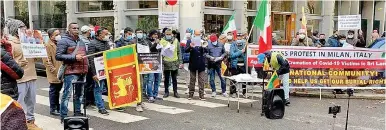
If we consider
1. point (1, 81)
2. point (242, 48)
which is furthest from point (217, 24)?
point (1, 81)

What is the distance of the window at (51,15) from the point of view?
72.4 feet

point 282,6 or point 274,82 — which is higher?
point 282,6

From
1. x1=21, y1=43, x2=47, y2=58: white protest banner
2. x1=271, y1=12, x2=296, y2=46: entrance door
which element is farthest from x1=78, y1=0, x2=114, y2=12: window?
x1=21, y1=43, x2=47, y2=58: white protest banner

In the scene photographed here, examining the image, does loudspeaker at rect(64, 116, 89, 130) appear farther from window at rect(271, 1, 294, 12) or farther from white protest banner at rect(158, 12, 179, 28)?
window at rect(271, 1, 294, 12)

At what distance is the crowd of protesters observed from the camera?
20.6 ft

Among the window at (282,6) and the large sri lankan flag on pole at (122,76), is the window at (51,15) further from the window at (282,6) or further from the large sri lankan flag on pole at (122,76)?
the large sri lankan flag on pole at (122,76)

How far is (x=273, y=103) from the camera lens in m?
7.96

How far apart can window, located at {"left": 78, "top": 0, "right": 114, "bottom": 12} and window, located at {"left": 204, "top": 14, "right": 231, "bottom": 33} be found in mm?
4841

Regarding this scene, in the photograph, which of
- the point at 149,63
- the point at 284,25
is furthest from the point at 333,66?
the point at 284,25

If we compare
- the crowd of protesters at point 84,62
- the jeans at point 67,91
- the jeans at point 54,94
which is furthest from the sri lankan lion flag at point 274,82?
the jeans at point 54,94

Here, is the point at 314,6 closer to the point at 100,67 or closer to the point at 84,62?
the point at 100,67

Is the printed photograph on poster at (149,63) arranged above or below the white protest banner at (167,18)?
below

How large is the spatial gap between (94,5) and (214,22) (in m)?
6.22

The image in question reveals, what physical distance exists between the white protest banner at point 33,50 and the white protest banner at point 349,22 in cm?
1042
